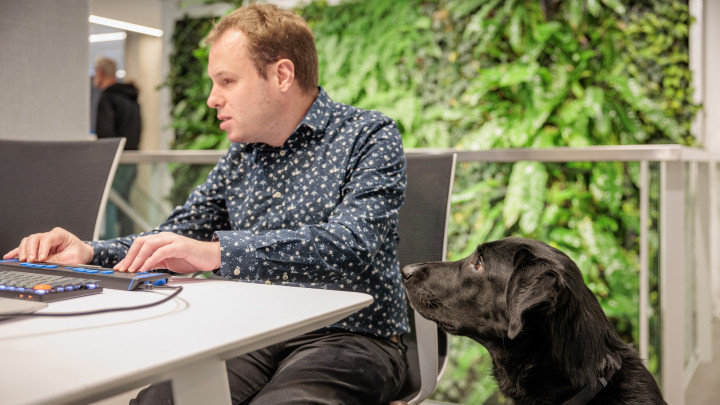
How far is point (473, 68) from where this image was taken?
5.28 metres

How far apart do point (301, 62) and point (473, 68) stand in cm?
387

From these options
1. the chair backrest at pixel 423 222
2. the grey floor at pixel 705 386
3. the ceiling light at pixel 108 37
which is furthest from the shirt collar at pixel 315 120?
the ceiling light at pixel 108 37

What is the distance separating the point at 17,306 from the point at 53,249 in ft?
1.83

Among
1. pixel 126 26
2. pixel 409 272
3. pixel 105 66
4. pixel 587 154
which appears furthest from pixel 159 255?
pixel 126 26

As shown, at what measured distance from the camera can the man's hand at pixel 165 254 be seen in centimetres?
115

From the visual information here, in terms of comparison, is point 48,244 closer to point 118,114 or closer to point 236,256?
point 236,256

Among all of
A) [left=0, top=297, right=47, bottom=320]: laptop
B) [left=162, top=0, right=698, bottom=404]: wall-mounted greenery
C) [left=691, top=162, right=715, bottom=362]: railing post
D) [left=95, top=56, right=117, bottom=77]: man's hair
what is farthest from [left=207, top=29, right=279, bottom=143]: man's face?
[left=95, top=56, right=117, bottom=77]: man's hair

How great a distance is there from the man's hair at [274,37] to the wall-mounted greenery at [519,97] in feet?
3.88

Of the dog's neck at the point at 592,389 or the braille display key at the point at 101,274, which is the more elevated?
the braille display key at the point at 101,274

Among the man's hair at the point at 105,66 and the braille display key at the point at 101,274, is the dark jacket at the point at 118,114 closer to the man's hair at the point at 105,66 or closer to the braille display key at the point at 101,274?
the man's hair at the point at 105,66

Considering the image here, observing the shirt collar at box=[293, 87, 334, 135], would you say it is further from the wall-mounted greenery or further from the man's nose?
the wall-mounted greenery

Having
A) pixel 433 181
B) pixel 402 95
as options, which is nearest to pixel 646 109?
pixel 402 95

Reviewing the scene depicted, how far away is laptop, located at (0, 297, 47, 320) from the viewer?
2.78ft

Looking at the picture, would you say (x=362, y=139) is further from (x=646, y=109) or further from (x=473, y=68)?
(x=473, y=68)
